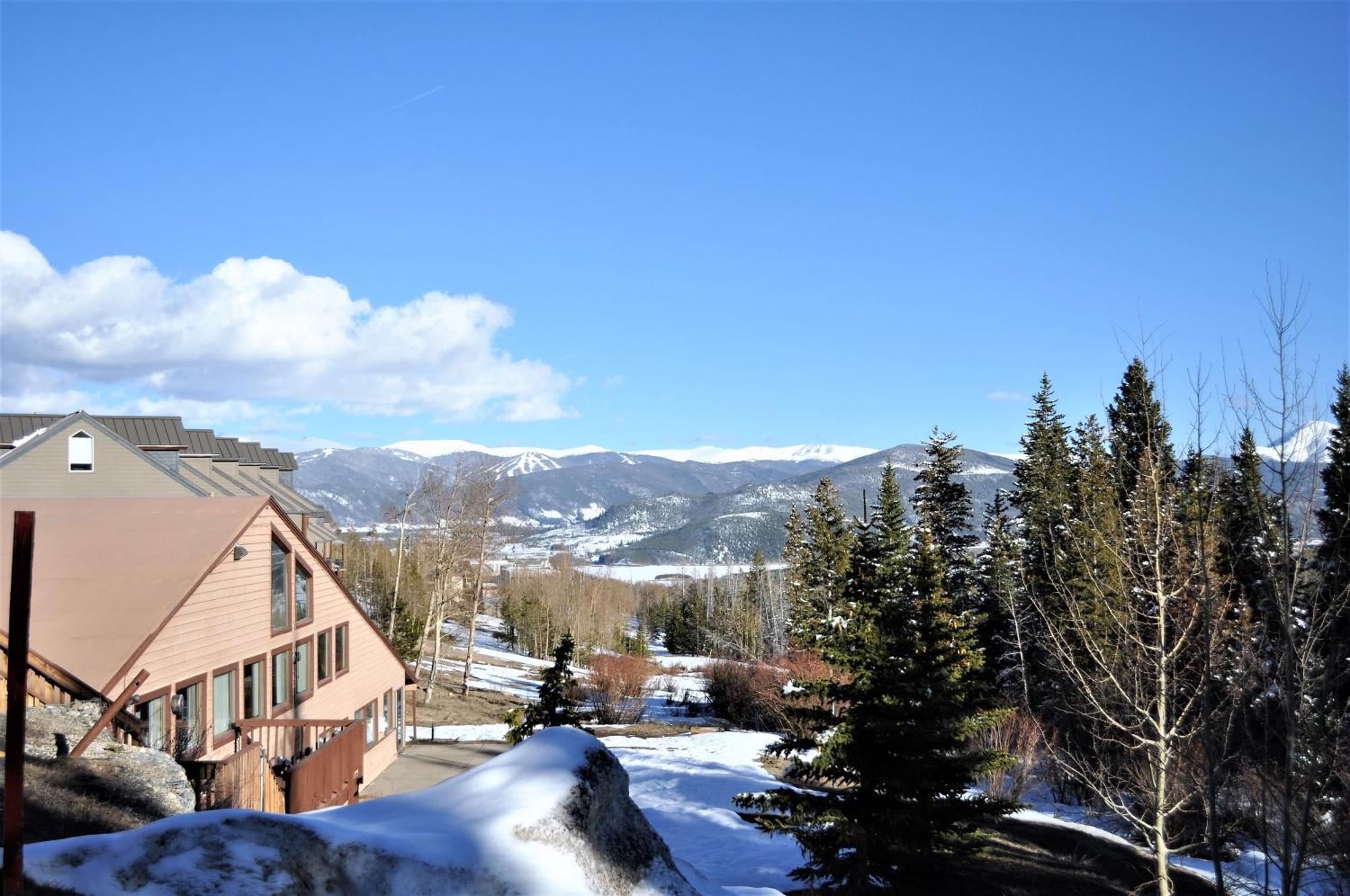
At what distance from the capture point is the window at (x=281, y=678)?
20.2 m

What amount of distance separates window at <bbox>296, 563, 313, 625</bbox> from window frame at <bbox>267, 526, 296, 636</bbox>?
1.13 feet

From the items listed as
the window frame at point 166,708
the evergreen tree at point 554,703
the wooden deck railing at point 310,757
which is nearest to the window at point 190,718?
the window frame at point 166,708

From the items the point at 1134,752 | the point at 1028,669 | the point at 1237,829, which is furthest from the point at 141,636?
the point at 1028,669

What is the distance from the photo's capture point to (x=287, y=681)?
68.9 ft

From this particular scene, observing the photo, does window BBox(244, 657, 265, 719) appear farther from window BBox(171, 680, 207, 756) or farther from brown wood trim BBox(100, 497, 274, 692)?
brown wood trim BBox(100, 497, 274, 692)

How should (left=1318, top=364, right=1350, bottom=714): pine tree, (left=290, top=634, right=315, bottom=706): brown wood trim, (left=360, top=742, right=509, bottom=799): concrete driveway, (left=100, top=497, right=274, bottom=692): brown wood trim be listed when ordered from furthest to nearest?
(left=360, top=742, right=509, bottom=799): concrete driveway
(left=290, top=634, right=315, bottom=706): brown wood trim
(left=100, top=497, right=274, bottom=692): brown wood trim
(left=1318, top=364, right=1350, bottom=714): pine tree

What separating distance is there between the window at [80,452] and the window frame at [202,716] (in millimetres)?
19290

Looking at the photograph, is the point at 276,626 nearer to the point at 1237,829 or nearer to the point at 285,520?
the point at 285,520

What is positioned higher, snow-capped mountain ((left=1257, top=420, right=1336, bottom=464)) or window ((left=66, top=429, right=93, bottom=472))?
window ((left=66, top=429, right=93, bottom=472))

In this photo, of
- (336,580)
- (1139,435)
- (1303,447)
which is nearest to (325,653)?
(336,580)

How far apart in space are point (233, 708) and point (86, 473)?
18482 millimetres

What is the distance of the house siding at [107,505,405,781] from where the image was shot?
1577 cm

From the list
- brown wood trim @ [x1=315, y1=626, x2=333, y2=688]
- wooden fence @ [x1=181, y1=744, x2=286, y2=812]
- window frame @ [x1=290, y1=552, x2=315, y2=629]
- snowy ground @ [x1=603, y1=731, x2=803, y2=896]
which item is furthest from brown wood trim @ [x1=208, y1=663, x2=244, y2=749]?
snowy ground @ [x1=603, y1=731, x2=803, y2=896]

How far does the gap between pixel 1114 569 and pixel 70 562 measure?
772 inches
